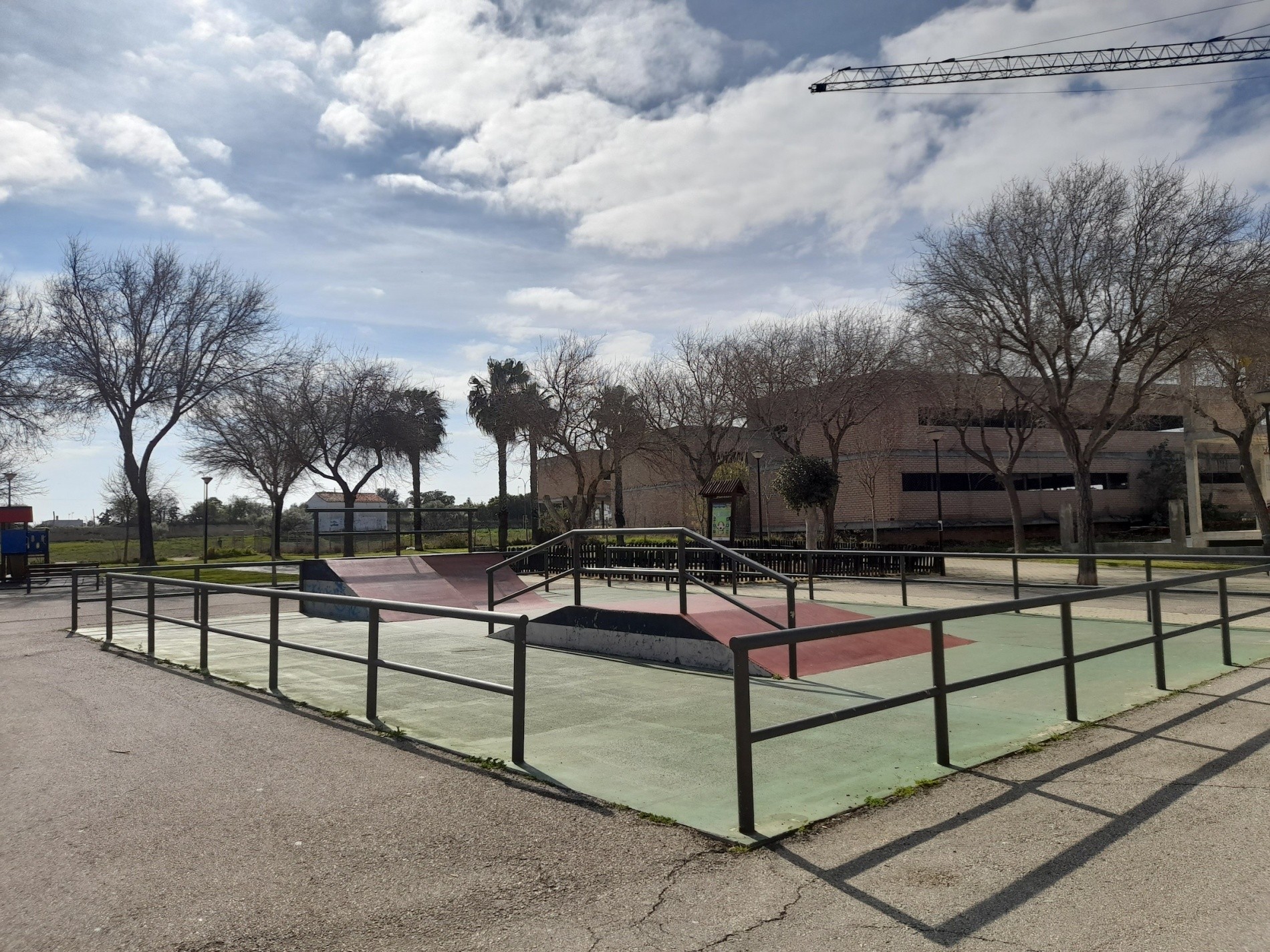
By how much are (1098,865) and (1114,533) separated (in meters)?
45.7

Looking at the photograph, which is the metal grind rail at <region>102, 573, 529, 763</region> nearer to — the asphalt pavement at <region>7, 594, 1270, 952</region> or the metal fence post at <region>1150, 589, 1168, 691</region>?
the asphalt pavement at <region>7, 594, 1270, 952</region>

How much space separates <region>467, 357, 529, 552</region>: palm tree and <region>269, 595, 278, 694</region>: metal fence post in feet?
84.1

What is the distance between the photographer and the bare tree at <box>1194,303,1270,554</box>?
2044 cm

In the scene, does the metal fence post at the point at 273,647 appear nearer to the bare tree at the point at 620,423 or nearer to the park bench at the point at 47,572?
the park bench at the point at 47,572

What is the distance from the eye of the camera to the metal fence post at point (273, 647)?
26.4ft

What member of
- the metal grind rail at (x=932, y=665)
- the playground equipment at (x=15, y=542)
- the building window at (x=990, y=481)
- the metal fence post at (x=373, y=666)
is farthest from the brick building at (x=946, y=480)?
the metal fence post at (x=373, y=666)

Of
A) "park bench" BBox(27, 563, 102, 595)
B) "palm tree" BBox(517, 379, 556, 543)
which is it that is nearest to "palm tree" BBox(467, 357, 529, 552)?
"palm tree" BBox(517, 379, 556, 543)

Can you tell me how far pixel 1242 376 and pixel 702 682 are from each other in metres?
28.1

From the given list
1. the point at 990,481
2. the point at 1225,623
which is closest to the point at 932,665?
the point at 1225,623

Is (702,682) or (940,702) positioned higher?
(940,702)

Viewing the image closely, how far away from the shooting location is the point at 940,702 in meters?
5.38

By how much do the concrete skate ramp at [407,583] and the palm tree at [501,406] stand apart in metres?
16.2

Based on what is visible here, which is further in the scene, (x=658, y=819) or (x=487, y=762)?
(x=487, y=762)

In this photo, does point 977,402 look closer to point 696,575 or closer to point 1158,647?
point 696,575
